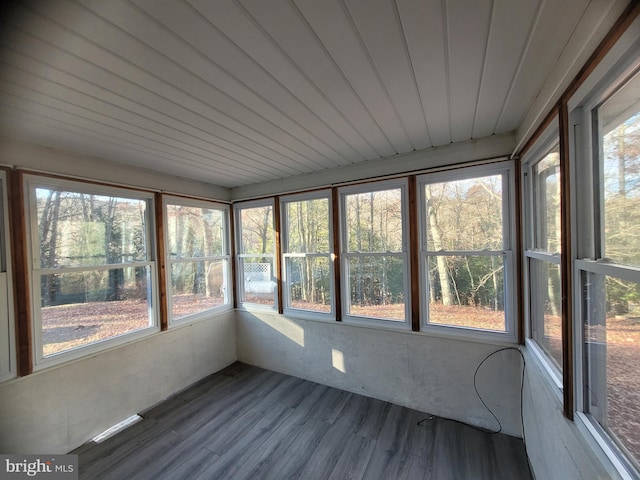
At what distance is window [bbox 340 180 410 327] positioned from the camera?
2553mm

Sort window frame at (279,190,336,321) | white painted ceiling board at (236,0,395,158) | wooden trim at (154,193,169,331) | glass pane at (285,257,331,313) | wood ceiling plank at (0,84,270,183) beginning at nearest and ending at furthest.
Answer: white painted ceiling board at (236,0,395,158) < wood ceiling plank at (0,84,270,183) < wooden trim at (154,193,169,331) < window frame at (279,190,336,321) < glass pane at (285,257,331,313)

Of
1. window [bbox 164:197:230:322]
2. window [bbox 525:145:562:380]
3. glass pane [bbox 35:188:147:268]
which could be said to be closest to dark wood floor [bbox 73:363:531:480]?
window [bbox 525:145:562:380]

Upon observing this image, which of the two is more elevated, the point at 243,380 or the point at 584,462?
the point at 584,462

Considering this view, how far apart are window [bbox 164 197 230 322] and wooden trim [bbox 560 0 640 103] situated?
3.38 metres

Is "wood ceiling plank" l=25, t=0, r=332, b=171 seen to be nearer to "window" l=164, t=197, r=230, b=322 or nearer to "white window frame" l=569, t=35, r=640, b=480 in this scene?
"white window frame" l=569, t=35, r=640, b=480

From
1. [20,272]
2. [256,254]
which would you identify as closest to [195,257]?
[256,254]

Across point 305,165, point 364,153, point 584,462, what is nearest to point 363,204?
point 364,153

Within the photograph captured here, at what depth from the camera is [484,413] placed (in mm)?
2139

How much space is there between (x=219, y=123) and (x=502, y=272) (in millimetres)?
2576

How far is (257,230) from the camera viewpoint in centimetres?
352

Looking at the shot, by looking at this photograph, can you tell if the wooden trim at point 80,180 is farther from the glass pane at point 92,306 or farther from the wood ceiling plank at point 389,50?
the wood ceiling plank at point 389,50

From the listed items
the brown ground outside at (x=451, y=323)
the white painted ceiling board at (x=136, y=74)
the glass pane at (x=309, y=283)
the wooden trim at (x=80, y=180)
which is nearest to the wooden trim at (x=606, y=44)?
the brown ground outside at (x=451, y=323)

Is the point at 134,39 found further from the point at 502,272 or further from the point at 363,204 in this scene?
the point at 502,272

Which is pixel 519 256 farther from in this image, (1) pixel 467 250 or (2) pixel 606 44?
(2) pixel 606 44
